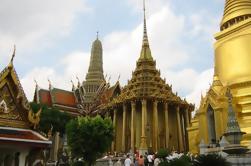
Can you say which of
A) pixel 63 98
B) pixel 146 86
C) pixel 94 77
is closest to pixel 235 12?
pixel 146 86

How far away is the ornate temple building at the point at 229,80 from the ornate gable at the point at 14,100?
38.6 feet

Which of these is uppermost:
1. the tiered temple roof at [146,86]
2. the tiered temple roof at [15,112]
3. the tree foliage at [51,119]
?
the tiered temple roof at [146,86]

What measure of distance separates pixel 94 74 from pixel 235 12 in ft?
71.5

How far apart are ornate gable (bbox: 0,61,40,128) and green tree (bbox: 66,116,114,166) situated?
28.0 ft

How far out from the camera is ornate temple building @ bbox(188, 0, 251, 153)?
18.7m

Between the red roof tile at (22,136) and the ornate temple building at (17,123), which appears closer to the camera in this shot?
the red roof tile at (22,136)

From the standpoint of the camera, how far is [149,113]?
2727 cm

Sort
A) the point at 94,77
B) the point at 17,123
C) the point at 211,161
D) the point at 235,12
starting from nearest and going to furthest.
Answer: the point at 211,161 → the point at 17,123 → the point at 235,12 → the point at 94,77

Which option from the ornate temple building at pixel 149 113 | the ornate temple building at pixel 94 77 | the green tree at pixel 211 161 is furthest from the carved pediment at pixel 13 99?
the ornate temple building at pixel 94 77

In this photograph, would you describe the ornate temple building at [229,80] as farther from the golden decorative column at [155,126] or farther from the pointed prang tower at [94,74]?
the pointed prang tower at [94,74]

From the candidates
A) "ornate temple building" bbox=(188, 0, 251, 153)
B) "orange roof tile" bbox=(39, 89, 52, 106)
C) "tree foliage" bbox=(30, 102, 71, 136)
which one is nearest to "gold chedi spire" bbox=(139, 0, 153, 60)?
"ornate temple building" bbox=(188, 0, 251, 153)

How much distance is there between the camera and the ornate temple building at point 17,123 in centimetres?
889

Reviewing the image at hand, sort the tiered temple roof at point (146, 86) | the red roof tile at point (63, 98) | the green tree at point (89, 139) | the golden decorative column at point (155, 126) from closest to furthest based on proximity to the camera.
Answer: the green tree at point (89, 139) → the golden decorative column at point (155, 126) → the tiered temple roof at point (146, 86) → the red roof tile at point (63, 98)

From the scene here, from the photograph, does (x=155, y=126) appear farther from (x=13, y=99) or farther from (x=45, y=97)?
(x=13, y=99)
